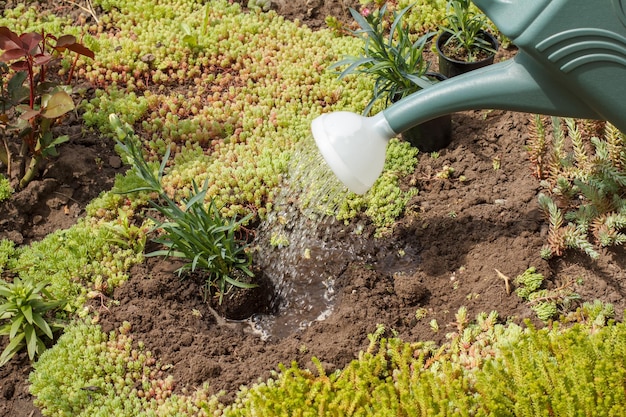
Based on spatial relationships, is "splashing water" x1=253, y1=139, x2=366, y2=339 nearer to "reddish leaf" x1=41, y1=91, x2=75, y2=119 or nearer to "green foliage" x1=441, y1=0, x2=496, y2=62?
"green foliage" x1=441, y1=0, x2=496, y2=62

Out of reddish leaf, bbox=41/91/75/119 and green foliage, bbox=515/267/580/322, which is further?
reddish leaf, bbox=41/91/75/119

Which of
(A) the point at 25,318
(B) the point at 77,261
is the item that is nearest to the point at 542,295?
(B) the point at 77,261

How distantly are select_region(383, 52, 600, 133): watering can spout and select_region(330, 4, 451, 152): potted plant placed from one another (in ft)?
4.95

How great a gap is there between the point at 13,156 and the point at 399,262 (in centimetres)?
248

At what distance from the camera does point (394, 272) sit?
147 inches

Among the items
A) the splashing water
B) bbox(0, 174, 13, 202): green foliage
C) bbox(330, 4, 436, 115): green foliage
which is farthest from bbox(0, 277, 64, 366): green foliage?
bbox(330, 4, 436, 115): green foliage

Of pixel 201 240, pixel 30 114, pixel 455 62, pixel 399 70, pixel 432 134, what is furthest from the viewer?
pixel 455 62

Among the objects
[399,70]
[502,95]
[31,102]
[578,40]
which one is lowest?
[31,102]

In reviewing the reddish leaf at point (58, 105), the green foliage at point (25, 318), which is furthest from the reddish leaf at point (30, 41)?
the green foliage at point (25, 318)

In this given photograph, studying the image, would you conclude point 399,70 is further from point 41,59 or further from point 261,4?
point 41,59

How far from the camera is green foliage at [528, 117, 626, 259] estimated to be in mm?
3305

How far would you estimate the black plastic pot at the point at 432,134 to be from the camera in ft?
13.1

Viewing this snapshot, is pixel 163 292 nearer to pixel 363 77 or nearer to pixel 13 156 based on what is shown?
pixel 13 156

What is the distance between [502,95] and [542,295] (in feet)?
4.38
